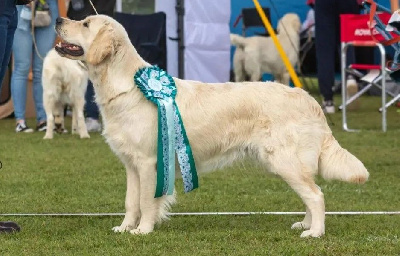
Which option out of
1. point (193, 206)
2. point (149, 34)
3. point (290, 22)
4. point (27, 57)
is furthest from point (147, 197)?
point (290, 22)

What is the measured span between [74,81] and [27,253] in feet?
20.2

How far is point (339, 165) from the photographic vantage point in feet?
17.1

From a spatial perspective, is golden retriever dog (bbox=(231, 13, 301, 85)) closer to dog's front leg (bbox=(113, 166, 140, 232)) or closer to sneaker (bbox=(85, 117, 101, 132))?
sneaker (bbox=(85, 117, 101, 132))

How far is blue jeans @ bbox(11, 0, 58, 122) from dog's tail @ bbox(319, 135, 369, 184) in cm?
576

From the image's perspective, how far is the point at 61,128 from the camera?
1115 cm

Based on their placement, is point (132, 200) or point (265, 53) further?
point (265, 53)

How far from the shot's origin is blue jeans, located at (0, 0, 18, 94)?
208 inches

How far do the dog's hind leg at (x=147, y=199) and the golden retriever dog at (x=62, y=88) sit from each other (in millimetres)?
5317

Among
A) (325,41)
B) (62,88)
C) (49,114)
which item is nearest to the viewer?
(49,114)

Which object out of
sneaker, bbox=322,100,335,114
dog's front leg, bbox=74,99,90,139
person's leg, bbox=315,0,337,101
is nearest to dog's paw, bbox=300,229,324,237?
dog's front leg, bbox=74,99,90,139

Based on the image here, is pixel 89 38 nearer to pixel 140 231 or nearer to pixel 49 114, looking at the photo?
pixel 140 231

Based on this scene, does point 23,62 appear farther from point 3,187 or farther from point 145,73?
point 145,73

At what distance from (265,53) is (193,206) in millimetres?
9258

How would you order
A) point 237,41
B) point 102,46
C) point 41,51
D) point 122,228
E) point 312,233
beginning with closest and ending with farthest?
point 312,233, point 102,46, point 122,228, point 41,51, point 237,41
